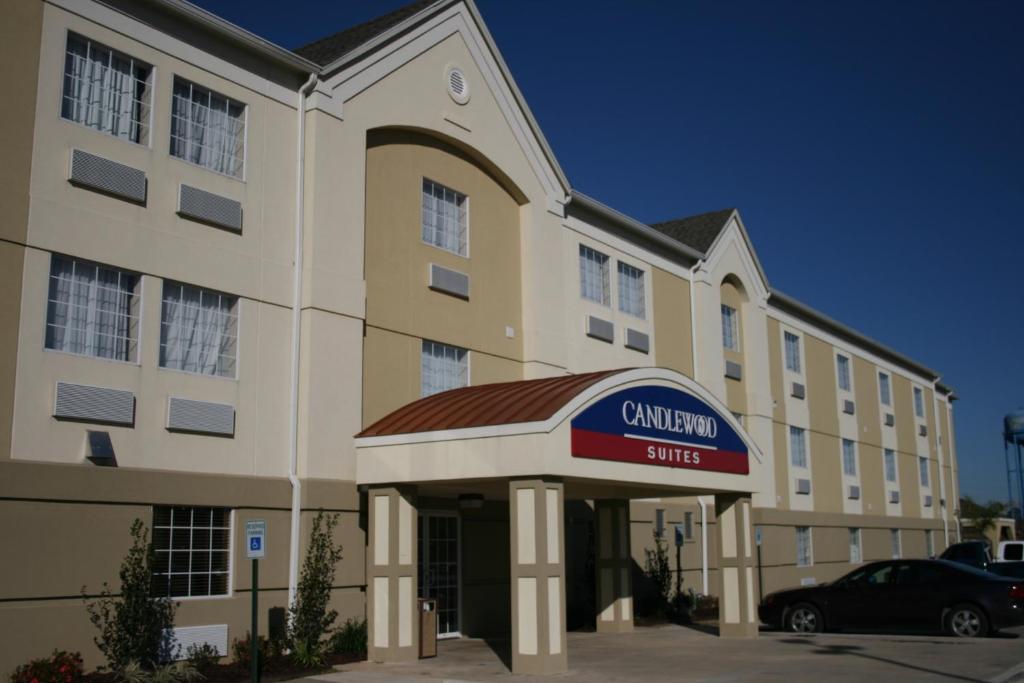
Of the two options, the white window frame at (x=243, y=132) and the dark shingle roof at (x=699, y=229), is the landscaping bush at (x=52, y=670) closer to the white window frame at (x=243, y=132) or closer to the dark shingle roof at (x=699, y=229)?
the white window frame at (x=243, y=132)

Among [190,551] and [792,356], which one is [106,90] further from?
[792,356]

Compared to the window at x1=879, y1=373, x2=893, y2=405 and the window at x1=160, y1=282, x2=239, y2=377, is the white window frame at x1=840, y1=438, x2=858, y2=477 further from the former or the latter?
the window at x1=160, y1=282, x2=239, y2=377

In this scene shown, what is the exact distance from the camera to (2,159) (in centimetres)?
1359

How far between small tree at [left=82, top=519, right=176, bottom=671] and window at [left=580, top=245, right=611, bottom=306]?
1313cm

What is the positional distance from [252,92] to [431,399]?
5.76 metres

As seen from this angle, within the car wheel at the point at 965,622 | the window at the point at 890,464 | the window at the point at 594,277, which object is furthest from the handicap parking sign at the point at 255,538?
the window at the point at 890,464

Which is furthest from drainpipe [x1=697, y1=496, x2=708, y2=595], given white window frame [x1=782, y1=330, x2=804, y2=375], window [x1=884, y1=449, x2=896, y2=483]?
window [x1=884, y1=449, x2=896, y2=483]

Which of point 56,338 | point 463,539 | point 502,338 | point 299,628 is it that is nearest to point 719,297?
point 502,338

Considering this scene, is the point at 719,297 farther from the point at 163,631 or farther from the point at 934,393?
the point at 934,393

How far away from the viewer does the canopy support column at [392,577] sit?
53.7ft

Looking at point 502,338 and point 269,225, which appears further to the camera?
point 502,338

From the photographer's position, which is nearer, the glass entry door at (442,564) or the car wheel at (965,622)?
the glass entry door at (442,564)

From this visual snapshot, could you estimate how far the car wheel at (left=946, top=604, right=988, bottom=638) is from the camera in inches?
788

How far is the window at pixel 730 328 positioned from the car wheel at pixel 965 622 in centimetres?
1246
